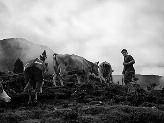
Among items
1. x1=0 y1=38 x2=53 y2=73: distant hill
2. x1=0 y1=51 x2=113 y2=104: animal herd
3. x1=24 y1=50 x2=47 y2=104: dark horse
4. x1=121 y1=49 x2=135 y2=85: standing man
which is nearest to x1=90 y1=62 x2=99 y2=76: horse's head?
x1=0 y1=51 x2=113 y2=104: animal herd

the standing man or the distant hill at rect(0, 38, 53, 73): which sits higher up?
the distant hill at rect(0, 38, 53, 73)

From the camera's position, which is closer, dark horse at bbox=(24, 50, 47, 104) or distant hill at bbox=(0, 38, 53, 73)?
dark horse at bbox=(24, 50, 47, 104)

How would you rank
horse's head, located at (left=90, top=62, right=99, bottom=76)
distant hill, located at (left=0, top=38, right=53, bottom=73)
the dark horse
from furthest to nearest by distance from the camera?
distant hill, located at (left=0, top=38, right=53, bottom=73) < horse's head, located at (left=90, top=62, right=99, bottom=76) < the dark horse

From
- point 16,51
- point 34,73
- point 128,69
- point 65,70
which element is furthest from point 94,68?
point 16,51

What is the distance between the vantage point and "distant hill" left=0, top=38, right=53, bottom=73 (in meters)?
127

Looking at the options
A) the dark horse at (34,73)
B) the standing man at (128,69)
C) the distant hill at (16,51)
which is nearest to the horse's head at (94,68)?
the standing man at (128,69)

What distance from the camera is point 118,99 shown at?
19.8 metres

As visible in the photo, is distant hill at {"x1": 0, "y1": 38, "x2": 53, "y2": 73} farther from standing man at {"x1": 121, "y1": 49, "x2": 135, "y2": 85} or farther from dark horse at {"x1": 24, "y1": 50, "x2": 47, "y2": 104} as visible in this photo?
dark horse at {"x1": 24, "y1": 50, "x2": 47, "y2": 104}

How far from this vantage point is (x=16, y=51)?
466 ft

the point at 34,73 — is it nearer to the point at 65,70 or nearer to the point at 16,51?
the point at 65,70

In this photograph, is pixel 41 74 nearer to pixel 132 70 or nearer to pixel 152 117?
pixel 152 117

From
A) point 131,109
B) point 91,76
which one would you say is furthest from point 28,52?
point 131,109

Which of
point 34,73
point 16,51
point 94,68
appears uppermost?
point 16,51

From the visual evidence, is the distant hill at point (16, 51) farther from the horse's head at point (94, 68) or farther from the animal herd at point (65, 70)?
the animal herd at point (65, 70)
